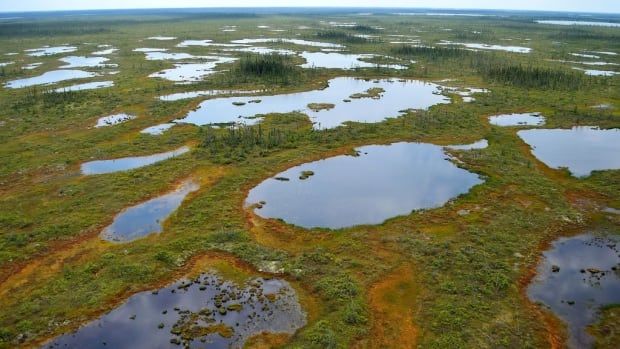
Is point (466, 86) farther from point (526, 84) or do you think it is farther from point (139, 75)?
point (139, 75)

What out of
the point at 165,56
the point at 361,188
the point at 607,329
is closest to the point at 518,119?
the point at 361,188

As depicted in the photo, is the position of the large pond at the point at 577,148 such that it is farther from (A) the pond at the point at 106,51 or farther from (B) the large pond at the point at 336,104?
(A) the pond at the point at 106,51

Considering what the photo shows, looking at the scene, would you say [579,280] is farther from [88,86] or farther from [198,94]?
[88,86]

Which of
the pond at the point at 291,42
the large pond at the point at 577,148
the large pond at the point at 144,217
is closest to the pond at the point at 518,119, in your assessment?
the large pond at the point at 577,148

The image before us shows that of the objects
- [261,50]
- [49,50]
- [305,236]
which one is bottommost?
[305,236]

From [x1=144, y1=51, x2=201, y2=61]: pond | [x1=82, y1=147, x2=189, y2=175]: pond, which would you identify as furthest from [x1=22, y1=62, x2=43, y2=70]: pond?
[x1=82, y1=147, x2=189, y2=175]: pond

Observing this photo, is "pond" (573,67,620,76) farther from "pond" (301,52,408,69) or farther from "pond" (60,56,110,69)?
"pond" (60,56,110,69)

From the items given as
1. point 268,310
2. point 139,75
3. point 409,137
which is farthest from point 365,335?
point 139,75
